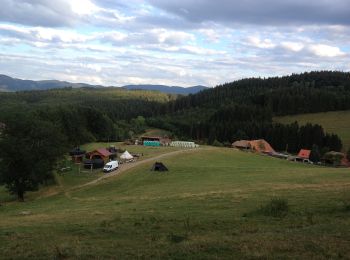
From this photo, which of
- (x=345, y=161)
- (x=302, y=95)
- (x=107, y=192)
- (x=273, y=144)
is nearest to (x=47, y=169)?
(x=107, y=192)

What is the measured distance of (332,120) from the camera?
538 feet

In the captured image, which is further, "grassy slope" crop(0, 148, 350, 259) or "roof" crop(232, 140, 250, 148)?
"roof" crop(232, 140, 250, 148)

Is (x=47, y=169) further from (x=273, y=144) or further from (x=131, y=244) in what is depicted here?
(x=273, y=144)

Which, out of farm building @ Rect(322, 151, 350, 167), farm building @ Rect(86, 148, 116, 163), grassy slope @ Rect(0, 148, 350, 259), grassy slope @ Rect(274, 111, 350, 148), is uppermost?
grassy slope @ Rect(274, 111, 350, 148)

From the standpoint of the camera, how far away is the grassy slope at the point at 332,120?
143288 mm

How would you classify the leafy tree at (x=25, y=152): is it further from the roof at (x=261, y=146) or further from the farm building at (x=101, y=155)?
the roof at (x=261, y=146)

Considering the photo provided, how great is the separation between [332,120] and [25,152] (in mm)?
136357

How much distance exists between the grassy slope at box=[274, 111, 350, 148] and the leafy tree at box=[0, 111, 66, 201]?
101 m

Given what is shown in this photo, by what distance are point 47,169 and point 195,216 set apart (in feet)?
114

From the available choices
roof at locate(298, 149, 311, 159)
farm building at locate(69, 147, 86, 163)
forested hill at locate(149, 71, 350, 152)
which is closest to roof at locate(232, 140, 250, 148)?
forested hill at locate(149, 71, 350, 152)

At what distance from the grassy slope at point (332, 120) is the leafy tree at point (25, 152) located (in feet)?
332

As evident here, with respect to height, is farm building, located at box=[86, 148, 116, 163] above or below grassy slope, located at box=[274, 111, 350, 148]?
below

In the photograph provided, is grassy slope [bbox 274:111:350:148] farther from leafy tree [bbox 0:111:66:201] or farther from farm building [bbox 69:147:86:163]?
leafy tree [bbox 0:111:66:201]

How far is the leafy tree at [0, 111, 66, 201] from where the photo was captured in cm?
5156
